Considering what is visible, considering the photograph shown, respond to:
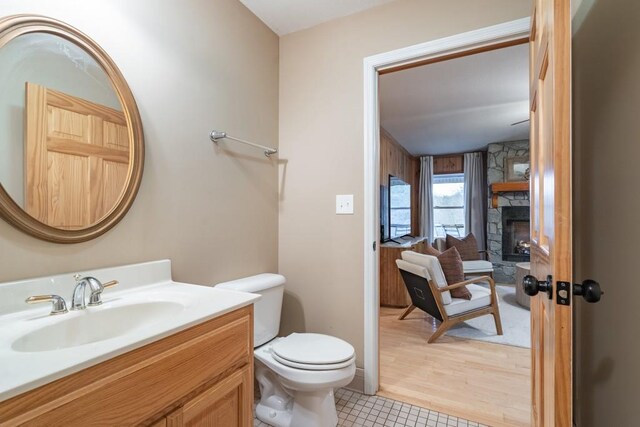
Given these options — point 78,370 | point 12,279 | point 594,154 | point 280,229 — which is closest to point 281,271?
point 280,229

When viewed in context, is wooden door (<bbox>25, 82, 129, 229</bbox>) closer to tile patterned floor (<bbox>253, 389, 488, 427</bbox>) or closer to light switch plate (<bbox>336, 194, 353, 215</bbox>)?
light switch plate (<bbox>336, 194, 353, 215</bbox>)

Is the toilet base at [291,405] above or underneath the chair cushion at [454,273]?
underneath

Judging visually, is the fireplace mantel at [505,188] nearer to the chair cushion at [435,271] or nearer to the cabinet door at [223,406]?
the chair cushion at [435,271]

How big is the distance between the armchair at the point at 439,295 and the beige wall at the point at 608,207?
4.25 ft

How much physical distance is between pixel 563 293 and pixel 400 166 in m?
4.85

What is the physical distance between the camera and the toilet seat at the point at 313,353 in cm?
142

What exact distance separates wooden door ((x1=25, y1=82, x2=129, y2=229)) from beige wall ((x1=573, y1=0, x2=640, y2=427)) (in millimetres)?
1746

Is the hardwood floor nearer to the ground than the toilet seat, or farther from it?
nearer to the ground

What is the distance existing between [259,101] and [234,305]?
1.41 metres

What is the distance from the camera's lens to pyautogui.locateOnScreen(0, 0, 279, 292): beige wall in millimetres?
1146

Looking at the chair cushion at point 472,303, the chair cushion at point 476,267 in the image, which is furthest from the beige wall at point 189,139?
the chair cushion at point 476,267

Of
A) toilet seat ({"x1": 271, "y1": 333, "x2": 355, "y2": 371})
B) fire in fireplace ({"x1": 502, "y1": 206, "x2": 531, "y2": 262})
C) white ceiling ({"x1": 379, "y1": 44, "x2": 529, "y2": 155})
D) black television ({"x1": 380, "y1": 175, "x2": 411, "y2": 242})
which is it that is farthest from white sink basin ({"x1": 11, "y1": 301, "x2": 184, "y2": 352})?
fire in fireplace ({"x1": 502, "y1": 206, "x2": 531, "y2": 262})

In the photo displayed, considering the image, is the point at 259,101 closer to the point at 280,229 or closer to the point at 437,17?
the point at 280,229

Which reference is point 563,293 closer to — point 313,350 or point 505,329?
point 313,350
